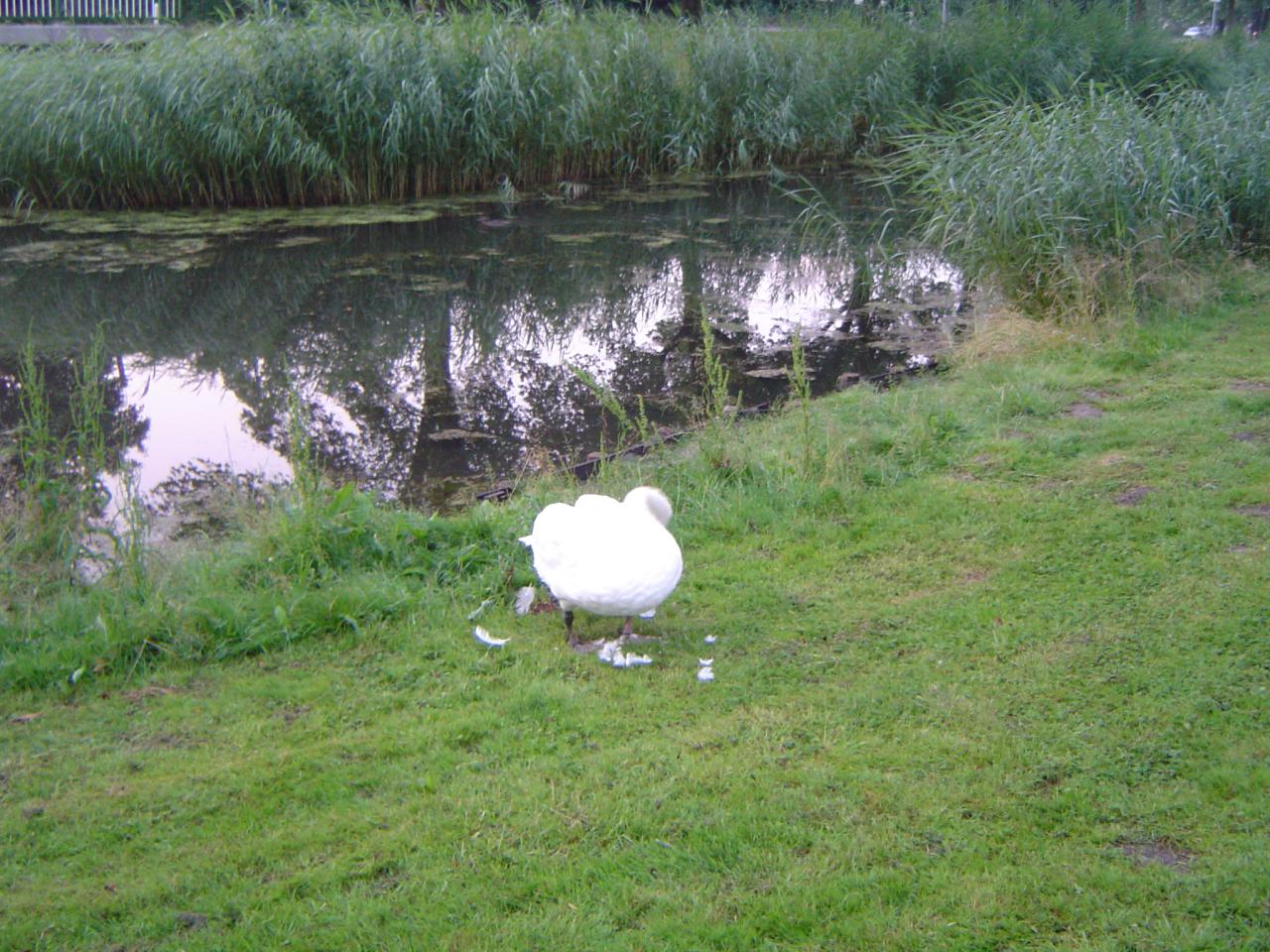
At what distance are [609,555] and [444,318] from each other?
7057mm

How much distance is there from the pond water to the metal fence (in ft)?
44.6

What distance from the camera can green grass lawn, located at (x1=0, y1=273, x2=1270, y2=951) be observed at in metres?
3.05

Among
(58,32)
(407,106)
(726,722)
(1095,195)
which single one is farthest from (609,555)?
(58,32)

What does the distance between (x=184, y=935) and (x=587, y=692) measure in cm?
156

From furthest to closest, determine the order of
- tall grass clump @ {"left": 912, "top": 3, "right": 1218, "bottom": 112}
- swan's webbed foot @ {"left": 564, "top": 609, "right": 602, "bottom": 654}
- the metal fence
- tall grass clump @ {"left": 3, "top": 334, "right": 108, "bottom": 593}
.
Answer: the metal fence
tall grass clump @ {"left": 912, "top": 3, "right": 1218, "bottom": 112}
tall grass clump @ {"left": 3, "top": 334, "right": 108, "bottom": 593}
swan's webbed foot @ {"left": 564, "top": 609, "right": 602, "bottom": 654}

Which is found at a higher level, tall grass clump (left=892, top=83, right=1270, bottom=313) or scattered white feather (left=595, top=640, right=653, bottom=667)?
tall grass clump (left=892, top=83, right=1270, bottom=313)

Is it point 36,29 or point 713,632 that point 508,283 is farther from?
point 36,29

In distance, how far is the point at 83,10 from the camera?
25.5 metres

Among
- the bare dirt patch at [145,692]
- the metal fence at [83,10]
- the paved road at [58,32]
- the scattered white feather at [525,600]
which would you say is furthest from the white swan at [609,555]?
the metal fence at [83,10]

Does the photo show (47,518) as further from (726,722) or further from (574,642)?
(726,722)

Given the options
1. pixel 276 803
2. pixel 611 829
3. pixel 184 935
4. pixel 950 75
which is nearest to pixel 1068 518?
pixel 611 829

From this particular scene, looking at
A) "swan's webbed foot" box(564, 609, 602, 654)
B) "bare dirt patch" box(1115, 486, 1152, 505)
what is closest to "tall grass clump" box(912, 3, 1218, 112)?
"bare dirt patch" box(1115, 486, 1152, 505)

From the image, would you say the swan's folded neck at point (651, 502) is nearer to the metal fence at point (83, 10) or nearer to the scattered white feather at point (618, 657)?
the scattered white feather at point (618, 657)

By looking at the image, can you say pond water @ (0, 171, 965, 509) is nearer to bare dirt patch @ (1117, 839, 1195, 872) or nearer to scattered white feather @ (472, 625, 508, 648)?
scattered white feather @ (472, 625, 508, 648)
